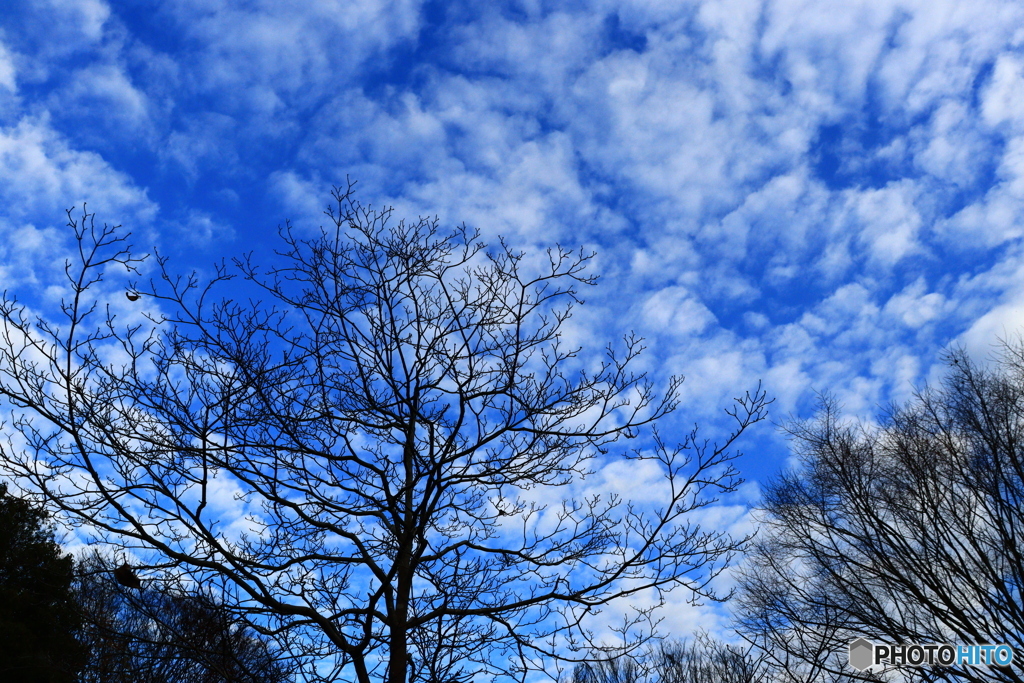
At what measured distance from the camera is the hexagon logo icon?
10470mm

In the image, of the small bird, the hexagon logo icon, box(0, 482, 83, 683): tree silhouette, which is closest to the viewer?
the small bird

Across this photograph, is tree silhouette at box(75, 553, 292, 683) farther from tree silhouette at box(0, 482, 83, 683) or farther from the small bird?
tree silhouette at box(0, 482, 83, 683)

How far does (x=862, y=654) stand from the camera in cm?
1052

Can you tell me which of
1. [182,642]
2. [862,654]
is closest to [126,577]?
[182,642]

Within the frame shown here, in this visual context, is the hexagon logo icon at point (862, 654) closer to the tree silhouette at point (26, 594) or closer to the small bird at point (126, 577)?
the small bird at point (126, 577)

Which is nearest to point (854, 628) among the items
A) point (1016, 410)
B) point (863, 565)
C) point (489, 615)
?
point (863, 565)

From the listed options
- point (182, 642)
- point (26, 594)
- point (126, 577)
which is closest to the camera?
point (126, 577)

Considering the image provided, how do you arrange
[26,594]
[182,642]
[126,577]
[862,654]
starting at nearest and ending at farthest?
[126,577] → [182,642] → [862,654] → [26,594]

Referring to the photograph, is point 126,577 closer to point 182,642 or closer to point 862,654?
point 182,642

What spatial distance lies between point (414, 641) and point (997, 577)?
987 cm

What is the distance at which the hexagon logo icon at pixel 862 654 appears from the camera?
10470 mm

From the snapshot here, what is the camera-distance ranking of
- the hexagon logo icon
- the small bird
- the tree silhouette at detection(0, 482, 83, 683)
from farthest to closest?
the tree silhouette at detection(0, 482, 83, 683)
the hexagon logo icon
the small bird

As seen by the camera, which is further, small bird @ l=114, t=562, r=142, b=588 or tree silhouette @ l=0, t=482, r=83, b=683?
tree silhouette @ l=0, t=482, r=83, b=683

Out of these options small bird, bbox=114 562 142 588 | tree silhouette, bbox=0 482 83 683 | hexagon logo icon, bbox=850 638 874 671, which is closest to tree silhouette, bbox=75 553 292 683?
small bird, bbox=114 562 142 588
